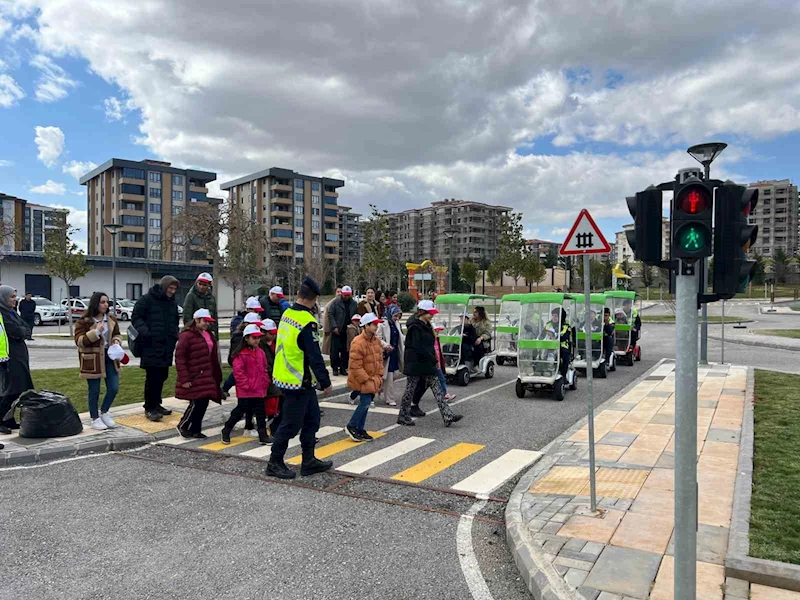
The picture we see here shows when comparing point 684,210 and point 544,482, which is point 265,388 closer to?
point 544,482

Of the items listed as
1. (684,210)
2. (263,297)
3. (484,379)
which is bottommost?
(484,379)

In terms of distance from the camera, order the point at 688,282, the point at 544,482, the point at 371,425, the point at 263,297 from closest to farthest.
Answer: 1. the point at 688,282
2. the point at 544,482
3. the point at 371,425
4. the point at 263,297

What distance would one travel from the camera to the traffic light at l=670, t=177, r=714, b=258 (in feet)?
10.9

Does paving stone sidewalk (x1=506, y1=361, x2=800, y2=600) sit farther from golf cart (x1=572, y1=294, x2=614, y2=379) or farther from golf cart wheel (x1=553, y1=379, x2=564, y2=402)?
golf cart (x1=572, y1=294, x2=614, y2=379)

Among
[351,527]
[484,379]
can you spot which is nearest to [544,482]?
[351,527]

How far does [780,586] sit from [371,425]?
6.08 metres

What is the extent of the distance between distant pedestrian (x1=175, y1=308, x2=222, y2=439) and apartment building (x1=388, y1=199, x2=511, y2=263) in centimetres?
10728

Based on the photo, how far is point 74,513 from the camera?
5.31 m

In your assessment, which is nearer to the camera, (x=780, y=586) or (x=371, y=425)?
(x=780, y=586)

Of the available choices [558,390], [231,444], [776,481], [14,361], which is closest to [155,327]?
[14,361]

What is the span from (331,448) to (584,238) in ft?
14.2

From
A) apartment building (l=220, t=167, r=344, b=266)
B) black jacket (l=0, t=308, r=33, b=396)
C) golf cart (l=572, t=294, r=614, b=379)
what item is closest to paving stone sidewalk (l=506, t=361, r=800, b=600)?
golf cart (l=572, t=294, r=614, b=379)

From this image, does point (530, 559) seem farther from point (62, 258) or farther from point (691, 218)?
point (62, 258)

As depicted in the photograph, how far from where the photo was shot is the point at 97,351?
26.5 ft
